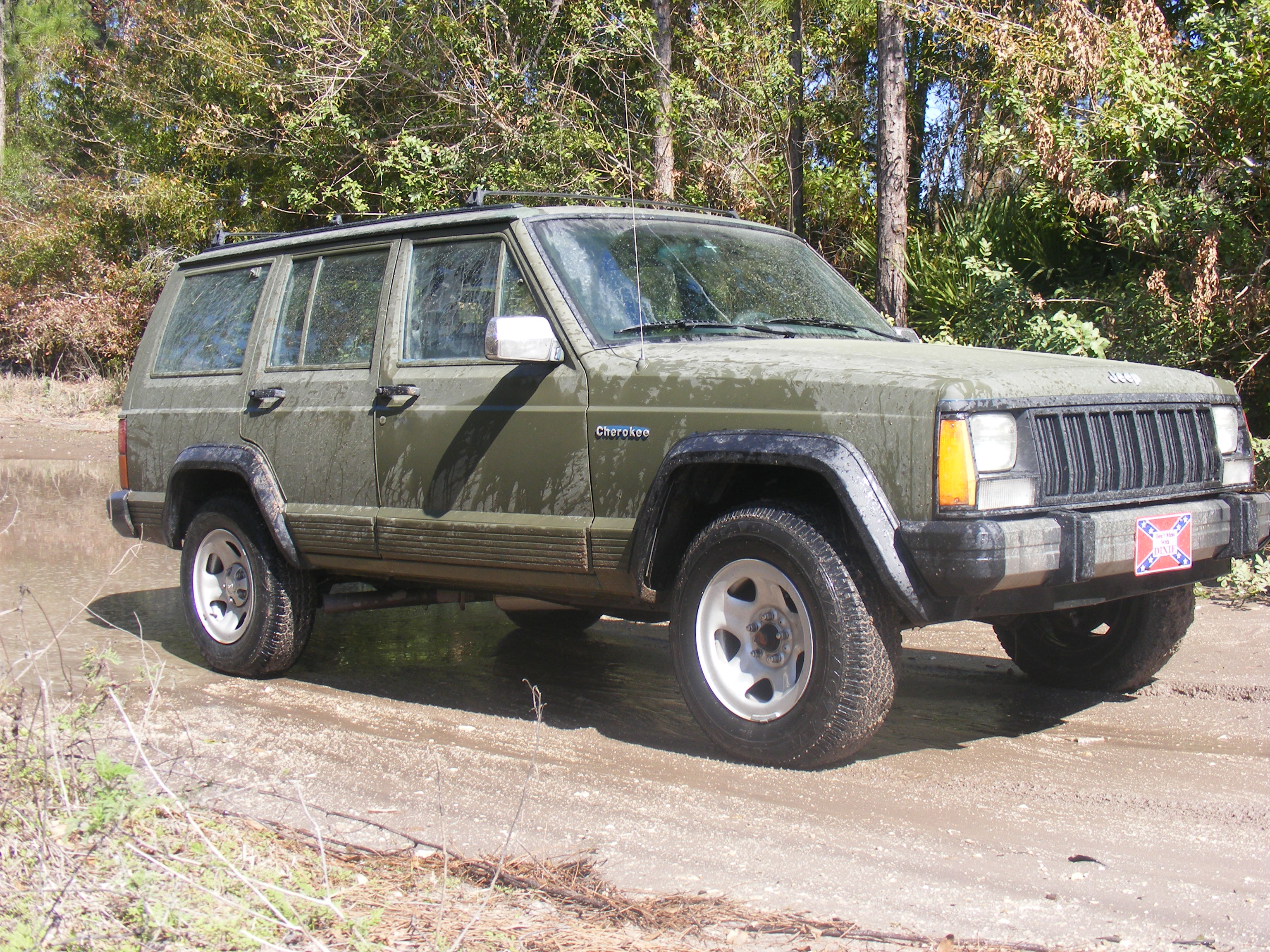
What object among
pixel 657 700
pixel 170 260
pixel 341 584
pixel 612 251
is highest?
pixel 170 260

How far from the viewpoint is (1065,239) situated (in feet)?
31.8

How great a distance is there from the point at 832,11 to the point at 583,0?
306cm

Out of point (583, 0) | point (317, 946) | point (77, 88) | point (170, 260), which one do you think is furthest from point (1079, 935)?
point (77, 88)

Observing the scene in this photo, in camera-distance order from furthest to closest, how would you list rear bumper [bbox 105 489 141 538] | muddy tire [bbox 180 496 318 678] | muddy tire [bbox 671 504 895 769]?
rear bumper [bbox 105 489 141 538] < muddy tire [bbox 180 496 318 678] < muddy tire [bbox 671 504 895 769]

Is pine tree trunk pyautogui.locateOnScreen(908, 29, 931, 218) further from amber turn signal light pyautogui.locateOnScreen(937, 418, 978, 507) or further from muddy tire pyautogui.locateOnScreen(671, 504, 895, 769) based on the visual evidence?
amber turn signal light pyautogui.locateOnScreen(937, 418, 978, 507)

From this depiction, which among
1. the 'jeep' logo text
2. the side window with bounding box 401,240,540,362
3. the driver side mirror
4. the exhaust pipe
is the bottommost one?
the exhaust pipe

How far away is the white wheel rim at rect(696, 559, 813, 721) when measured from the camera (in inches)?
164

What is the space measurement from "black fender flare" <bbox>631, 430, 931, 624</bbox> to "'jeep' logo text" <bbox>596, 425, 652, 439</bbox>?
0.19 metres

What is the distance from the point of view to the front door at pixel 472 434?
466 cm

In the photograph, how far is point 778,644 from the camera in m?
4.21

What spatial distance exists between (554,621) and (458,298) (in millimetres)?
2519

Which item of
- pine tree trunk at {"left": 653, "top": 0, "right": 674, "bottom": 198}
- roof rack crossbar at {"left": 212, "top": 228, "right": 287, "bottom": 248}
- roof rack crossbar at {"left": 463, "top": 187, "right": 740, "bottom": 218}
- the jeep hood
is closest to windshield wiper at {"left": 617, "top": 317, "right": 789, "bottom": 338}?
the jeep hood

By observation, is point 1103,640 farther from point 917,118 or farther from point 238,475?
point 917,118

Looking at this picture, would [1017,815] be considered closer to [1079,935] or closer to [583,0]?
[1079,935]
